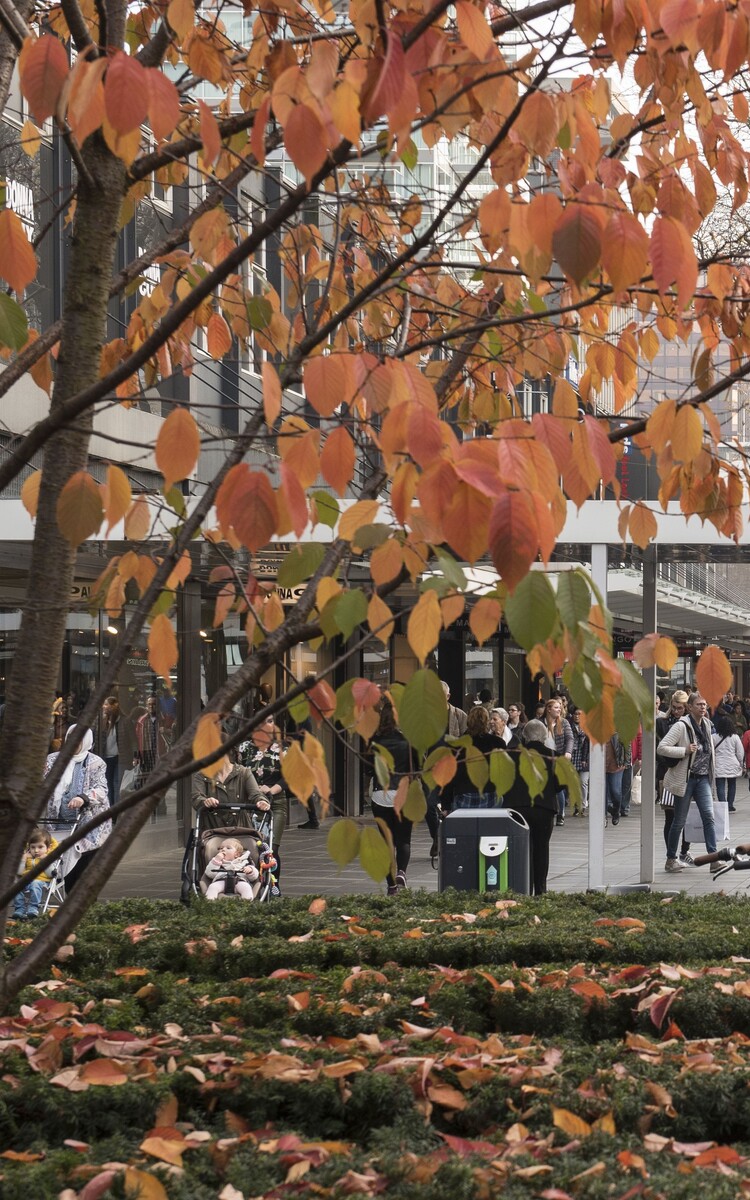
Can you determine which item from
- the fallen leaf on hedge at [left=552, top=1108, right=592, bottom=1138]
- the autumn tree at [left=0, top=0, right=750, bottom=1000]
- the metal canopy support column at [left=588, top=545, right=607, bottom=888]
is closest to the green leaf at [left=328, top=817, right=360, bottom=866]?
the autumn tree at [left=0, top=0, right=750, bottom=1000]

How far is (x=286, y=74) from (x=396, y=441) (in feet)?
2.45

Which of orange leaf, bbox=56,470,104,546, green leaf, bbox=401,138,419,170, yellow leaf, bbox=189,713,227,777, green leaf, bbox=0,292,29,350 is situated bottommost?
yellow leaf, bbox=189,713,227,777

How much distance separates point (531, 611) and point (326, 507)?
56.2 inches

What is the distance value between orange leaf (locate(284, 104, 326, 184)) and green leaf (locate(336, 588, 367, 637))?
32.7 inches

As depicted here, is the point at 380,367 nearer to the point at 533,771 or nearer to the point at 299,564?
the point at 299,564

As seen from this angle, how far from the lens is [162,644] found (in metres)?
3.60

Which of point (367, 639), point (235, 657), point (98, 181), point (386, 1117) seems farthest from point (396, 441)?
point (235, 657)

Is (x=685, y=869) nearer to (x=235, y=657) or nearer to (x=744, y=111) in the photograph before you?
(x=235, y=657)

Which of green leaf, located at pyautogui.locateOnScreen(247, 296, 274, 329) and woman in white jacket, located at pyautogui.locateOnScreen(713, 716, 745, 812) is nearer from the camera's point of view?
green leaf, located at pyautogui.locateOnScreen(247, 296, 274, 329)

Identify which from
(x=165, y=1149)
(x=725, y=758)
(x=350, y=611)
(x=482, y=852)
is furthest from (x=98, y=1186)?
(x=725, y=758)

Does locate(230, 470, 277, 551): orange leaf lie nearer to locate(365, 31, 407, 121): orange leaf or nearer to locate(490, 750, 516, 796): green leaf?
locate(365, 31, 407, 121): orange leaf

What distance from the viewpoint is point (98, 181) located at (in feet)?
12.8

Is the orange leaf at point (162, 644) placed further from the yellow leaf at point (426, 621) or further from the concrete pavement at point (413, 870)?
the concrete pavement at point (413, 870)

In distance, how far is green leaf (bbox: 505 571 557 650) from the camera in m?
2.46
